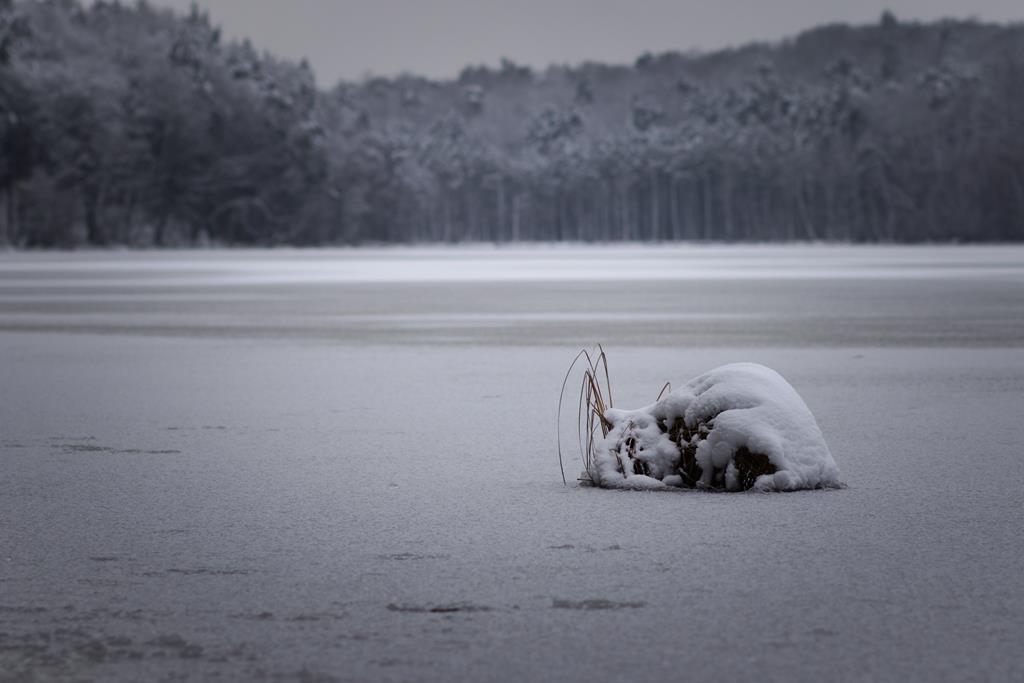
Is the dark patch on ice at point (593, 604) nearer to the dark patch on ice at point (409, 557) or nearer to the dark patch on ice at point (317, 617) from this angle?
the dark patch on ice at point (317, 617)

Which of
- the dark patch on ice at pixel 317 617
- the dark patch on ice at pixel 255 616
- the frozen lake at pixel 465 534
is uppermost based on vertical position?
the dark patch on ice at pixel 255 616

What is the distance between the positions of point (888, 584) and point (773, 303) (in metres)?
20.4

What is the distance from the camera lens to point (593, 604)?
4590 mm

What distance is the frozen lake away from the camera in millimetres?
4074

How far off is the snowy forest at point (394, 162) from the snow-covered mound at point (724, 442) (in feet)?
300

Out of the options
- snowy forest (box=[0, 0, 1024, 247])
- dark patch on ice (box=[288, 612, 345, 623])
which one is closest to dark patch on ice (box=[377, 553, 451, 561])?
dark patch on ice (box=[288, 612, 345, 623])

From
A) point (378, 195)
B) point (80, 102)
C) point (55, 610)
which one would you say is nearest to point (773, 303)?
point (55, 610)

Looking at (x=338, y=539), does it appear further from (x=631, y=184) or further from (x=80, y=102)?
(x=631, y=184)

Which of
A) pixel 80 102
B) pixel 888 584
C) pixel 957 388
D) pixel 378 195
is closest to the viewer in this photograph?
pixel 888 584

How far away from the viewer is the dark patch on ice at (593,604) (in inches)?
179

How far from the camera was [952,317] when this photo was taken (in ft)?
66.5

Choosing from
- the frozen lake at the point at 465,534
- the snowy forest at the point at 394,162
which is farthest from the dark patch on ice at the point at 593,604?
the snowy forest at the point at 394,162

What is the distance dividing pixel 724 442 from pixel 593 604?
2.34 metres

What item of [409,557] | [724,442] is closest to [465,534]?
[409,557]
